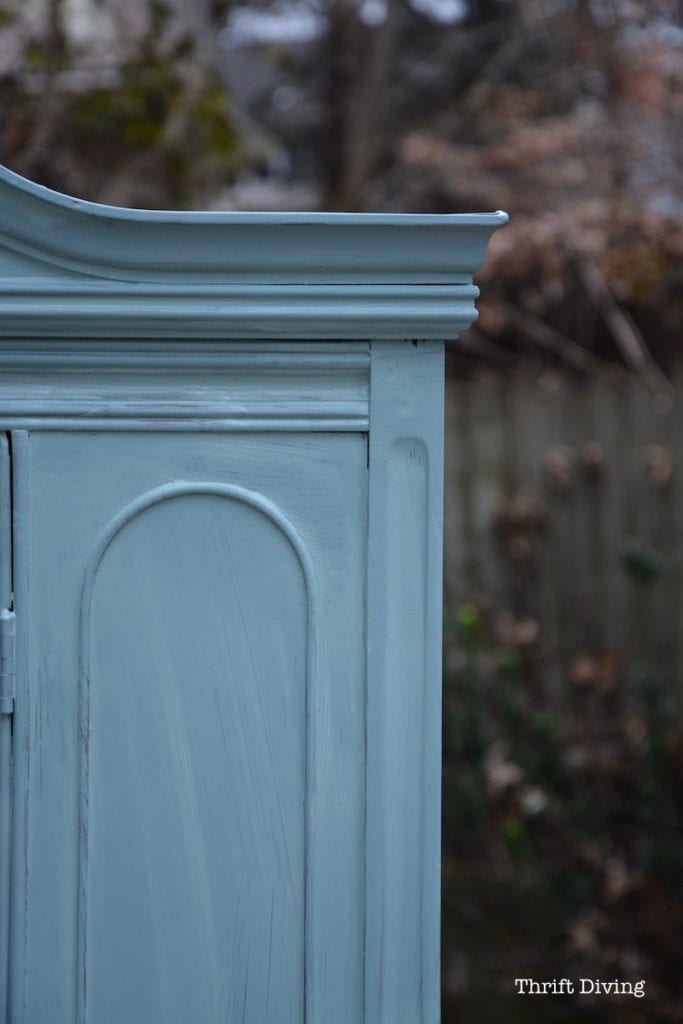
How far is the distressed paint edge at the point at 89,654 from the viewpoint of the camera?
154cm

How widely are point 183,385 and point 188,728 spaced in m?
0.52

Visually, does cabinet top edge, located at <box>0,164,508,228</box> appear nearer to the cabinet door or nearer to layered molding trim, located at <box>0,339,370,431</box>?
layered molding trim, located at <box>0,339,370,431</box>

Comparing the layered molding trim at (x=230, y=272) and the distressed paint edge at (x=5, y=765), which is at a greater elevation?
the layered molding trim at (x=230, y=272)

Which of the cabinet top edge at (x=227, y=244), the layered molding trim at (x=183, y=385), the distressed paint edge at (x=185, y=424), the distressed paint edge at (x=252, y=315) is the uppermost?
the cabinet top edge at (x=227, y=244)

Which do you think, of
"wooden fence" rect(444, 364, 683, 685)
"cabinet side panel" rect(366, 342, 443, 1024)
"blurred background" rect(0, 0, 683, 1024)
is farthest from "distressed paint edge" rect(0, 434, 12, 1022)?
"wooden fence" rect(444, 364, 683, 685)

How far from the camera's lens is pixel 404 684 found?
5.19ft

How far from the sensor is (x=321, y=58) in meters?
8.41

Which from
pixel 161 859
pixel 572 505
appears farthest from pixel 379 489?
pixel 572 505

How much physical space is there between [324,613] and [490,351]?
15.0ft

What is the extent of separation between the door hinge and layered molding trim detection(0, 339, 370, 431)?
11.3 inches

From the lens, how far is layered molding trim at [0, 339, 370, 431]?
1534 millimetres

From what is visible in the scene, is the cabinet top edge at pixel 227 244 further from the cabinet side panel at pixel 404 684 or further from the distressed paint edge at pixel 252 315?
the cabinet side panel at pixel 404 684

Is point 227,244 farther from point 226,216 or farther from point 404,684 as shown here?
point 404,684

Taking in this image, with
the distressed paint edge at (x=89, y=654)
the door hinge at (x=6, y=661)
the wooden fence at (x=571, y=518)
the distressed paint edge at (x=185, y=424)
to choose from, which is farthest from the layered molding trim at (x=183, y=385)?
the wooden fence at (x=571, y=518)
